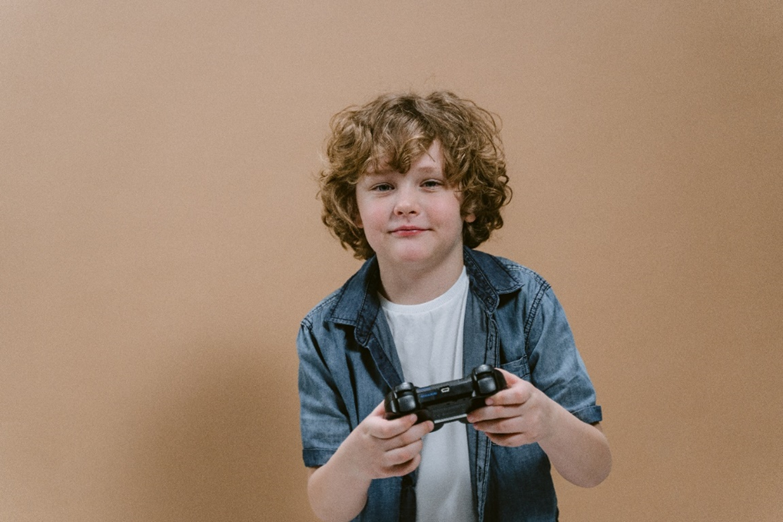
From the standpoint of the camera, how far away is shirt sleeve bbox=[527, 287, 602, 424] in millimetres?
788

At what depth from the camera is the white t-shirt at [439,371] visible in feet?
2.64

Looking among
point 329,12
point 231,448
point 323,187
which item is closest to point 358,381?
point 323,187

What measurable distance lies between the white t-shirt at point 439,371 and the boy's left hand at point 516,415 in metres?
0.11

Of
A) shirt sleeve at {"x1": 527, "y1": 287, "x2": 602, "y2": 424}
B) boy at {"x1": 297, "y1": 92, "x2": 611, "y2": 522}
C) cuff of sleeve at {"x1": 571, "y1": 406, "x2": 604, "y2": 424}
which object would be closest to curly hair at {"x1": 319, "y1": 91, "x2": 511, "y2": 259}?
boy at {"x1": 297, "y1": 92, "x2": 611, "y2": 522}

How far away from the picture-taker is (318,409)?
81cm

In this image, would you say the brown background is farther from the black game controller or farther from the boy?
the black game controller

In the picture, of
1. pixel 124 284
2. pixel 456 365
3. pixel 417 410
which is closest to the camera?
pixel 417 410

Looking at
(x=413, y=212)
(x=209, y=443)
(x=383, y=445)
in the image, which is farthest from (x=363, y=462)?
(x=209, y=443)

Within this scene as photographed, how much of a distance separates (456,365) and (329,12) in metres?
0.56

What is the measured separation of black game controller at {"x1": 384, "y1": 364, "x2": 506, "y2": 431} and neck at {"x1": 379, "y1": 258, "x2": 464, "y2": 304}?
0.61 ft

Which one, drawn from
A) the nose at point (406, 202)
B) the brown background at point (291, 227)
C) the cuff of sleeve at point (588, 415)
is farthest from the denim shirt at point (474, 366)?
the brown background at point (291, 227)

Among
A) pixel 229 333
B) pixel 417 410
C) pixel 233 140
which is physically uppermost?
pixel 233 140

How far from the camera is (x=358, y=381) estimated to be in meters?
0.83

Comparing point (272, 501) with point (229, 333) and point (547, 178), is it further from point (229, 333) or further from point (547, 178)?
point (547, 178)
